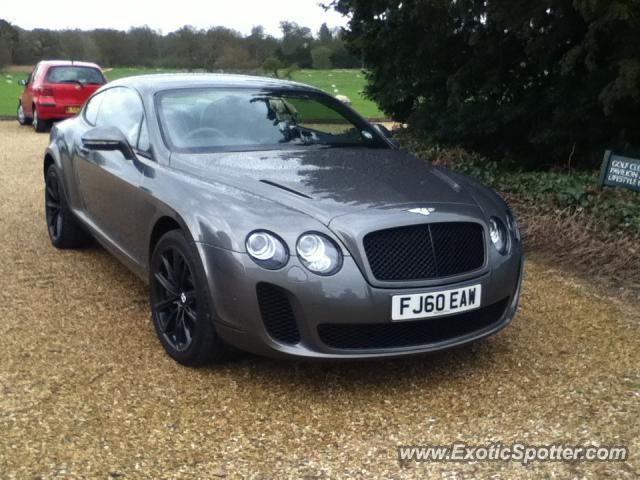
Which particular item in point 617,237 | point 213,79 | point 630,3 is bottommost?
point 617,237

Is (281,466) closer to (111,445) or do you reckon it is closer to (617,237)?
(111,445)

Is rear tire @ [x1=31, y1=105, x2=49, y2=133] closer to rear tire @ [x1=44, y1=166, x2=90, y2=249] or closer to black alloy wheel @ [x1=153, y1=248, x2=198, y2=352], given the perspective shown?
rear tire @ [x1=44, y1=166, x2=90, y2=249]

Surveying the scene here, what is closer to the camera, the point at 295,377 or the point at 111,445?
the point at 111,445

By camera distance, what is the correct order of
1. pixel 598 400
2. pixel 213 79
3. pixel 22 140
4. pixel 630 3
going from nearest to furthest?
pixel 598 400, pixel 213 79, pixel 630 3, pixel 22 140

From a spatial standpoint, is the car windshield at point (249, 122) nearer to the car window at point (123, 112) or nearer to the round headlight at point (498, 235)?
the car window at point (123, 112)

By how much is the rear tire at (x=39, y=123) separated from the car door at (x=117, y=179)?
1187 centimetres

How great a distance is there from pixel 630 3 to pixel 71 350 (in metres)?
4.91

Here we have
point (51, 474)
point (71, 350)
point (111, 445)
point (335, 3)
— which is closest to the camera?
point (51, 474)

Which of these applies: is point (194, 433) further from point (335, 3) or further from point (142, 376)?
point (335, 3)

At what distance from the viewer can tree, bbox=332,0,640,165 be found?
636 cm

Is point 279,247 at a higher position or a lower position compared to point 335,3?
lower

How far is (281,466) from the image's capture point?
114 inches

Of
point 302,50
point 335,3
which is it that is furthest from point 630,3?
point 302,50

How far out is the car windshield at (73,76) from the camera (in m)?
16.1
